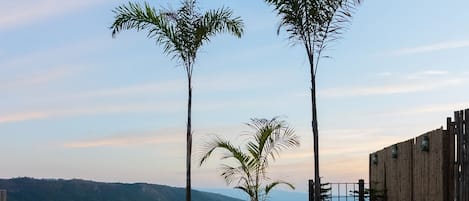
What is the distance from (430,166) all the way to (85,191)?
4930 cm

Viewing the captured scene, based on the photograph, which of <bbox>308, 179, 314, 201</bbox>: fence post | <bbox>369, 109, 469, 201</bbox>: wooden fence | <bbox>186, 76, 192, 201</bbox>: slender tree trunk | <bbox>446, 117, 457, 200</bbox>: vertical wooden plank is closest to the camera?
<bbox>369, 109, 469, 201</bbox>: wooden fence

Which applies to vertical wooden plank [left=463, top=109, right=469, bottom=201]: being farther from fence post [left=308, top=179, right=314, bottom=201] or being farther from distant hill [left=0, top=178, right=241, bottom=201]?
distant hill [left=0, top=178, right=241, bottom=201]

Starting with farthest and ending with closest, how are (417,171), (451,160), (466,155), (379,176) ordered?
(379,176) → (417,171) → (451,160) → (466,155)

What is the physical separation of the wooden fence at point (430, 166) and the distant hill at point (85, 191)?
41.5 metres

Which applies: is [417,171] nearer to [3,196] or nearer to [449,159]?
[449,159]

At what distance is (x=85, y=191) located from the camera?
56312 millimetres

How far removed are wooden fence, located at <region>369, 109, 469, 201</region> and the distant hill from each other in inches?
1635

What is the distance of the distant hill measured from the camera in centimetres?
5218

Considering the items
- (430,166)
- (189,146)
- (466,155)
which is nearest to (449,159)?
(466,155)

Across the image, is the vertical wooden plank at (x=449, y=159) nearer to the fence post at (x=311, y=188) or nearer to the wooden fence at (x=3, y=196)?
the fence post at (x=311, y=188)

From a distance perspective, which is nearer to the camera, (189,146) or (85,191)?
(189,146)

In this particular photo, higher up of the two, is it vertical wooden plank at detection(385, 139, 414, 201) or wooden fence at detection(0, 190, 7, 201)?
vertical wooden plank at detection(385, 139, 414, 201)

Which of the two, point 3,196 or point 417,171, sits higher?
point 417,171

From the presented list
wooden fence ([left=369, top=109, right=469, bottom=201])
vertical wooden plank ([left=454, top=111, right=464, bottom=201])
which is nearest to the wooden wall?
wooden fence ([left=369, top=109, right=469, bottom=201])
